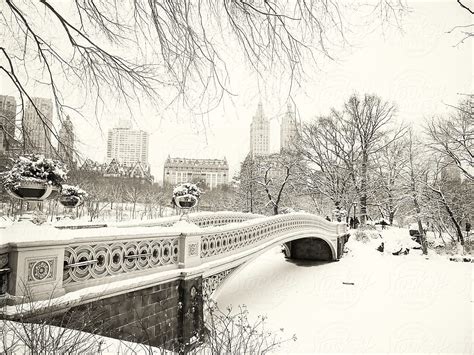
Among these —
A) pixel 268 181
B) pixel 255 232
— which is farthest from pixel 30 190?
pixel 268 181

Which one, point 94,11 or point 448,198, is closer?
point 94,11

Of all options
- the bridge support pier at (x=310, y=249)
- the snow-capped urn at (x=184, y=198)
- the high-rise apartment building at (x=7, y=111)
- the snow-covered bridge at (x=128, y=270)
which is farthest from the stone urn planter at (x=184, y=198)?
the bridge support pier at (x=310, y=249)

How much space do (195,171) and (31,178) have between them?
3075 centimetres

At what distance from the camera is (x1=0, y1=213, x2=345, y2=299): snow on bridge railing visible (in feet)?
10.3

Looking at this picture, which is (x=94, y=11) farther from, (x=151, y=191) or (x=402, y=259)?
(x=151, y=191)

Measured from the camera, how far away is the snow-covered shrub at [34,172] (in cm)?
348

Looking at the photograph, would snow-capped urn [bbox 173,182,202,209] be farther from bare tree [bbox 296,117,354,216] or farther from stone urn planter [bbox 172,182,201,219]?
bare tree [bbox 296,117,354,216]

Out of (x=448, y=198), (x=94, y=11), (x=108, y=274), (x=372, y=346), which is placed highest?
(x=94, y=11)

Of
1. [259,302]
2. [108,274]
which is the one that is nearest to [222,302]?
[259,302]

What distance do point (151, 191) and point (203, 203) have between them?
8046 millimetres

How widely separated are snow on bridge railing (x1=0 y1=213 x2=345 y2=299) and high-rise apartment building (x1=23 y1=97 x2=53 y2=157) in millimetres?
817

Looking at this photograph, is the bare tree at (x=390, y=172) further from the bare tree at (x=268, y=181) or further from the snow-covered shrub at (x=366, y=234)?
the bare tree at (x=268, y=181)

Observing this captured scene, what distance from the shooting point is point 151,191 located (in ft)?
102

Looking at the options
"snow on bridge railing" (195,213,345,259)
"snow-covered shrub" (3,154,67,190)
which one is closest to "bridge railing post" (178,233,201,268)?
"snow on bridge railing" (195,213,345,259)
